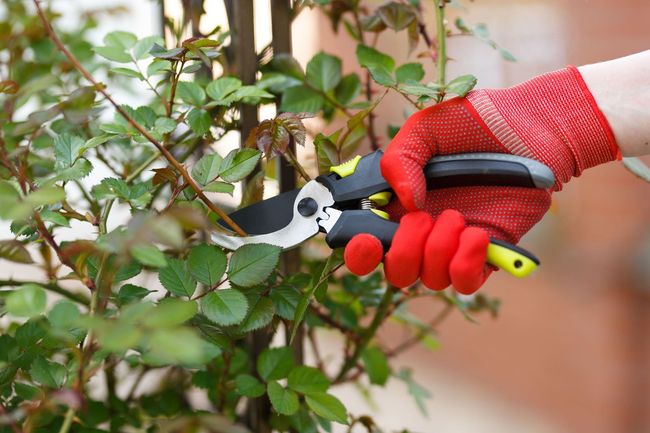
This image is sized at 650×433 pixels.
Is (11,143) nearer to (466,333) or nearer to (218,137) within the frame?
(218,137)

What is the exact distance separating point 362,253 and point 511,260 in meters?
0.10

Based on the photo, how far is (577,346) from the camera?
5.17 ft

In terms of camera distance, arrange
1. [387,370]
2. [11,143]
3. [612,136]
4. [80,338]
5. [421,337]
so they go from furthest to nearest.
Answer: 1. [421,337]
2. [387,370]
3. [11,143]
4. [612,136]
5. [80,338]

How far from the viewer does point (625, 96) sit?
0.55m

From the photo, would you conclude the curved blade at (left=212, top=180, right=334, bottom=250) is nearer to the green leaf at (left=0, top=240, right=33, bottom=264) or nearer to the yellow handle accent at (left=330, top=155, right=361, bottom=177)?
the yellow handle accent at (left=330, top=155, right=361, bottom=177)

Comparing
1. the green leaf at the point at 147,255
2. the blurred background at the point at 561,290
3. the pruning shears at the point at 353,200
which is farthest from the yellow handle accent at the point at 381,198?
the blurred background at the point at 561,290

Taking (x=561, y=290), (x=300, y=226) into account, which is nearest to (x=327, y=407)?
(x=300, y=226)

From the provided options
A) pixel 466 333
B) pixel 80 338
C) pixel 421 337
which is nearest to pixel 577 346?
pixel 466 333

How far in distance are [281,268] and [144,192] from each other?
193 millimetres

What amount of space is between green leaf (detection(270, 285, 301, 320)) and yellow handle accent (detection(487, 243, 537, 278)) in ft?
0.48

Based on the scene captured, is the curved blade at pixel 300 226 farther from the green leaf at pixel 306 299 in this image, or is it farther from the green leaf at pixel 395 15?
the green leaf at pixel 395 15

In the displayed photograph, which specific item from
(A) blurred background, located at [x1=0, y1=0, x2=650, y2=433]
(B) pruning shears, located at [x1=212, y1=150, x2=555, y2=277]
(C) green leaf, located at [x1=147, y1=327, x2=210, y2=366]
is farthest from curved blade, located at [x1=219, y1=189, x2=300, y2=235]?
(A) blurred background, located at [x1=0, y1=0, x2=650, y2=433]

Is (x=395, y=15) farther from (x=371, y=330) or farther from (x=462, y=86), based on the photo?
(x=371, y=330)

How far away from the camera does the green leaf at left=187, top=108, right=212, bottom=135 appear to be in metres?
0.53
